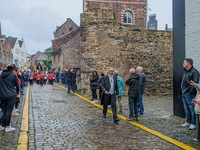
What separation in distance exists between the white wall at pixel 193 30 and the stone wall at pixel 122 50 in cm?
746

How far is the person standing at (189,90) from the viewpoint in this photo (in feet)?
21.4

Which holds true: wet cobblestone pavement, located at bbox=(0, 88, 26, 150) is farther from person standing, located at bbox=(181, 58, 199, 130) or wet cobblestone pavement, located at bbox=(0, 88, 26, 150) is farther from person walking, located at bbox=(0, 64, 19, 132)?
person standing, located at bbox=(181, 58, 199, 130)

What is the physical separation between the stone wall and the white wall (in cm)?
746

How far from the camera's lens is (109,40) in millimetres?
15297

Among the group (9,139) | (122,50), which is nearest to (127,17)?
(122,50)

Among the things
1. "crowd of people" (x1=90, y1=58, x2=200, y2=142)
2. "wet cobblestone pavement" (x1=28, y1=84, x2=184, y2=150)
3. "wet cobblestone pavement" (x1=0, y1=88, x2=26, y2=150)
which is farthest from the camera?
"crowd of people" (x1=90, y1=58, x2=200, y2=142)

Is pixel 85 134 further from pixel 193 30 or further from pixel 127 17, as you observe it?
pixel 127 17

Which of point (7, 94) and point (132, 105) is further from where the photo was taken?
point (132, 105)

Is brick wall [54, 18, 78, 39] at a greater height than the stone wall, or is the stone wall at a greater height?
brick wall [54, 18, 78, 39]

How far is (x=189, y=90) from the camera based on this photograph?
261 inches

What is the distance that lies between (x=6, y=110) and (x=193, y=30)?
20.2 ft

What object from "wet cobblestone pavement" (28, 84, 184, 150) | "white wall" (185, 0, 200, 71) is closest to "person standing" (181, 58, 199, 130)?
"white wall" (185, 0, 200, 71)

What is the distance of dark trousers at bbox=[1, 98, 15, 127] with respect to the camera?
6.25 m

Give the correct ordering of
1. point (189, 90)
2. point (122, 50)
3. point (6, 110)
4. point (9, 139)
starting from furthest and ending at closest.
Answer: point (122, 50)
point (189, 90)
point (6, 110)
point (9, 139)
